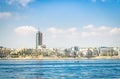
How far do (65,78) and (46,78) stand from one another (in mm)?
3431

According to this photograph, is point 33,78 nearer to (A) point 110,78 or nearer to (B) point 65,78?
(B) point 65,78

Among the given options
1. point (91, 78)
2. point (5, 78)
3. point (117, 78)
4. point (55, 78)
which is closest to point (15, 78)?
point (5, 78)

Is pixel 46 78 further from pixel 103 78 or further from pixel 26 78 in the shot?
pixel 103 78

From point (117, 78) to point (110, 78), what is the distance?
1.25 m

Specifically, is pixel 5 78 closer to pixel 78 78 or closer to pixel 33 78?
pixel 33 78

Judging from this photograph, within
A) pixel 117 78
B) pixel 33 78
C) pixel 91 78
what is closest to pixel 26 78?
pixel 33 78

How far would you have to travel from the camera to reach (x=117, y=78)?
66.6 m

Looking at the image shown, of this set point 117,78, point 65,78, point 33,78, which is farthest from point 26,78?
point 117,78

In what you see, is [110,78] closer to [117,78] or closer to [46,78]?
[117,78]

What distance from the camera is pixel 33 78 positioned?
221 feet

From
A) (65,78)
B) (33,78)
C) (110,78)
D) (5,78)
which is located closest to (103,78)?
(110,78)

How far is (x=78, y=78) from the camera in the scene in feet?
219

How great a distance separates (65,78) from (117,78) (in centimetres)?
867

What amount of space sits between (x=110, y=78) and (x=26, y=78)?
Answer: 45.8 feet
